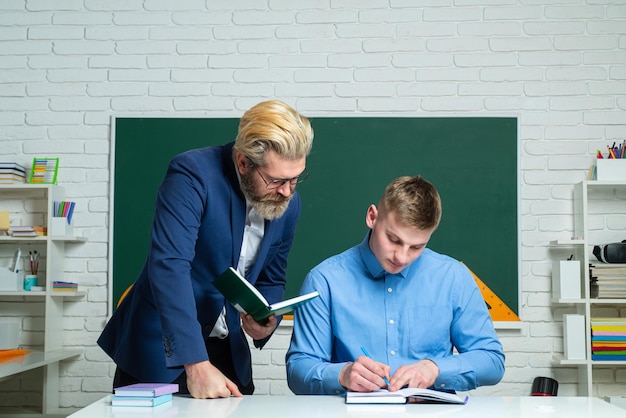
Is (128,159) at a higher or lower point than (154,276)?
higher

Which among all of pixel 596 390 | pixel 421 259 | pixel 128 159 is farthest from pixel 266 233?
pixel 596 390

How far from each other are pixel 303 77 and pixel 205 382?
2.33 m

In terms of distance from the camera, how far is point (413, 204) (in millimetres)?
2014

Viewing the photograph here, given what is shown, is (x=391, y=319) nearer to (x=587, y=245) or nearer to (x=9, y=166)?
(x=587, y=245)

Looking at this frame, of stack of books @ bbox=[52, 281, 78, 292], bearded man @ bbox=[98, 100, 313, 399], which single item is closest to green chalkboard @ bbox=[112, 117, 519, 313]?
stack of books @ bbox=[52, 281, 78, 292]

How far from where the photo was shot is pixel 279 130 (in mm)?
1869

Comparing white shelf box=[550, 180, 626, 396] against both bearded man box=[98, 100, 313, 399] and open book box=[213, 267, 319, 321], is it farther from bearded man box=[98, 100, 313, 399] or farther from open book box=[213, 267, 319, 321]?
open book box=[213, 267, 319, 321]

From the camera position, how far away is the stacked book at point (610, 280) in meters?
3.48

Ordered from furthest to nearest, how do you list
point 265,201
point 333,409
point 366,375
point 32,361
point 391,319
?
point 32,361 < point 391,319 < point 265,201 < point 366,375 < point 333,409

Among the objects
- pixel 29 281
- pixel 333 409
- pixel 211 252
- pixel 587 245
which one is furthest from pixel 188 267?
pixel 587 245

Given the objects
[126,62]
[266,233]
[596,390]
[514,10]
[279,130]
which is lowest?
[596,390]

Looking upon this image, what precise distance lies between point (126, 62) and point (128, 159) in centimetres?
52

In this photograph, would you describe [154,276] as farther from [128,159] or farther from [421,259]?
[128,159]

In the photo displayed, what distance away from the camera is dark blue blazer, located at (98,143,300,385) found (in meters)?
1.81
